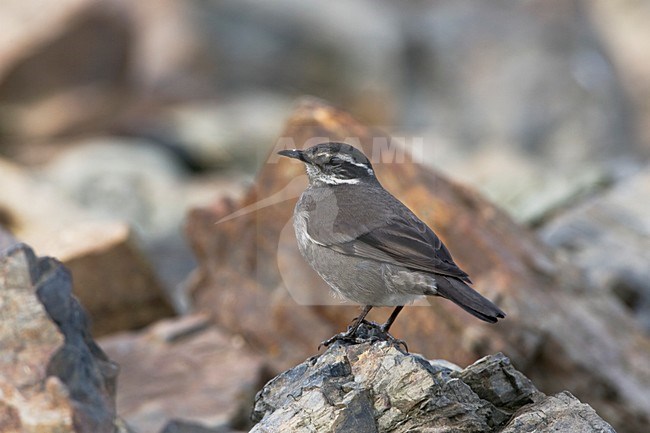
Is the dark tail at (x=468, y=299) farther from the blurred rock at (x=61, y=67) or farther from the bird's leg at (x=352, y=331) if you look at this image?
the blurred rock at (x=61, y=67)

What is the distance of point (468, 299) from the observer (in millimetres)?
7078

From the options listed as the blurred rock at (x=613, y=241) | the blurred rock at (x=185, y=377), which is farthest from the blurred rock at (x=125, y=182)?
the blurred rock at (x=613, y=241)

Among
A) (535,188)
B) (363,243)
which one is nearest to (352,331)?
(363,243)

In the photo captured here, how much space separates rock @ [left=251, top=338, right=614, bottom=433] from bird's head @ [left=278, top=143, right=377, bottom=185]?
5.05 ft

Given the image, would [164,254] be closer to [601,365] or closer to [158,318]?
[158,318]

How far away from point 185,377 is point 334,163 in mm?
3993

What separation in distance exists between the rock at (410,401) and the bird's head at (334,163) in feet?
5.05

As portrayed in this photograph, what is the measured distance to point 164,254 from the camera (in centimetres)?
1902

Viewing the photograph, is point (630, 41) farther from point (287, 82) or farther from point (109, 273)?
point (109, 273)

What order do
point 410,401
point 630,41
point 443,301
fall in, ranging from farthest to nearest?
point 630,41 → point 443,301 → point 410,401

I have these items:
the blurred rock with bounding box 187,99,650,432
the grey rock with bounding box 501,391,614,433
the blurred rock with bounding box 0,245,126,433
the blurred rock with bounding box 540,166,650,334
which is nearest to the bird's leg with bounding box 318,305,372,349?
the grey rock with bounding box 501,391,614,433

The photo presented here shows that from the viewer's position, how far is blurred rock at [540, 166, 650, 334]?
43.7 ft

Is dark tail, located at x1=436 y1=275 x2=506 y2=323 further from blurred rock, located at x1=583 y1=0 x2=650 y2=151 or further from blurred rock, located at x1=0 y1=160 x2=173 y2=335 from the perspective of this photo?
blurred rock, located at x1=583 y1=0 x2=650 y2=151

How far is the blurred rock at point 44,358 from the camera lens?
735 cm
